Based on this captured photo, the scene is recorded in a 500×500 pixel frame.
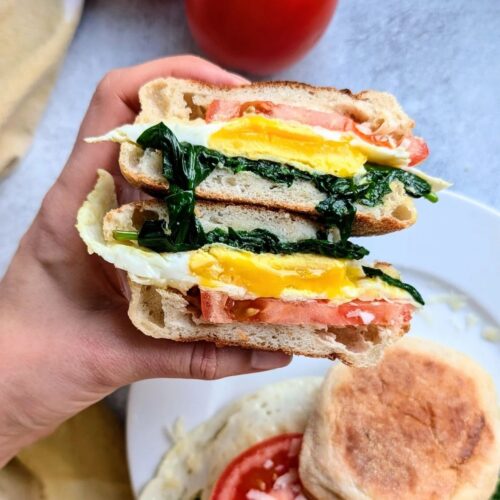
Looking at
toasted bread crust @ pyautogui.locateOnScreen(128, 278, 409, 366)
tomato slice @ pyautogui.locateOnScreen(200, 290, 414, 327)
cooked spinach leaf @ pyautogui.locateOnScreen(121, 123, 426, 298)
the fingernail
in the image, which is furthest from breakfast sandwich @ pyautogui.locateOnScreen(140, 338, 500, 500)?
cooked spinach leaf @ pyautogui.locateOnScreen(121, 123, 426, 298)

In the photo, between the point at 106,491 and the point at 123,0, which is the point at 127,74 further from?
the point at 106,491

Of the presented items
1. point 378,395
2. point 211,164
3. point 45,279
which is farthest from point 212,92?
point 378,395

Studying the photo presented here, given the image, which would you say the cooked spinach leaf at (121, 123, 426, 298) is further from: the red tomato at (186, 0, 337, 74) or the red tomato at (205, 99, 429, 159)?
the red tomato at (186, 0, 337, 74)

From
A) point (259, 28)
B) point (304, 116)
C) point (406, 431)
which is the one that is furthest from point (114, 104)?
point (406, 431)

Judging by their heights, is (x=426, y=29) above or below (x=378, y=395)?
above

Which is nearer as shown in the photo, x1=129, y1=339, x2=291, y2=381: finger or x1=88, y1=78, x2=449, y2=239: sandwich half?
x1=88, y1=78, x2=449, y2=239: sandwich half
